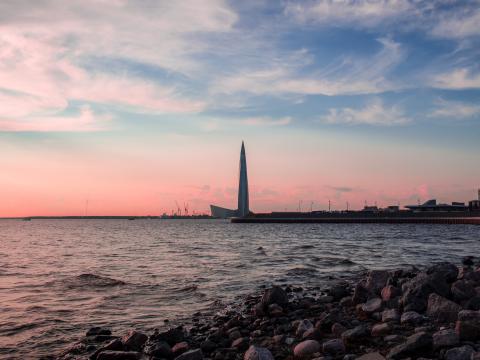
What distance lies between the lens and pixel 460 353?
8312 mm

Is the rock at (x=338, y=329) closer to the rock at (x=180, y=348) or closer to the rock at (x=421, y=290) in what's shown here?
the rock at (x=421, y=290)

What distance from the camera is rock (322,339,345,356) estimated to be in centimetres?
962

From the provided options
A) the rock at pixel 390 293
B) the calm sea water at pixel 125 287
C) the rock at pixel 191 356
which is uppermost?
the rock at pixel 390 293

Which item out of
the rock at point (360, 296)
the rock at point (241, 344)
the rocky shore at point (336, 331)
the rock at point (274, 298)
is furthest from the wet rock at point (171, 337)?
the rock at point (360, 296)

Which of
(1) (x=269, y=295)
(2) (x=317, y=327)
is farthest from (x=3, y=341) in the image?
(2) (x=317, y=327)

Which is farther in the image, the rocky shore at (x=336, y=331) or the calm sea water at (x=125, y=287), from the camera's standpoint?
the calm sea water at (x=125, y=287)

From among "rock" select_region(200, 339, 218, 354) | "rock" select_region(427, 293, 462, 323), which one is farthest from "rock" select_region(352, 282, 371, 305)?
"rock" select_region(200, 339, 218, 354)

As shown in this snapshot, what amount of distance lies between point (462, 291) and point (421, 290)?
4.54ft

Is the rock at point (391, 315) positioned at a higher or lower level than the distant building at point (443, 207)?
lower

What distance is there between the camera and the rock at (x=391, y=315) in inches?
474

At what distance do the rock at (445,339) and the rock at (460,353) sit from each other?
1.76 feet

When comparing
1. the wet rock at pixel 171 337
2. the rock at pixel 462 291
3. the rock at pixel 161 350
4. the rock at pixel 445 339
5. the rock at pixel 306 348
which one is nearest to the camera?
the rock at pixel 445 339

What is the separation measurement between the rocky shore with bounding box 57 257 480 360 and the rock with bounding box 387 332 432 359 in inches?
0.8

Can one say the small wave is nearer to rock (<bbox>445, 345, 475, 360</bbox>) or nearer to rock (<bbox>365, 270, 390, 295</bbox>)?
rock (<bbox>365, 270, 390, 295</bbox>)
